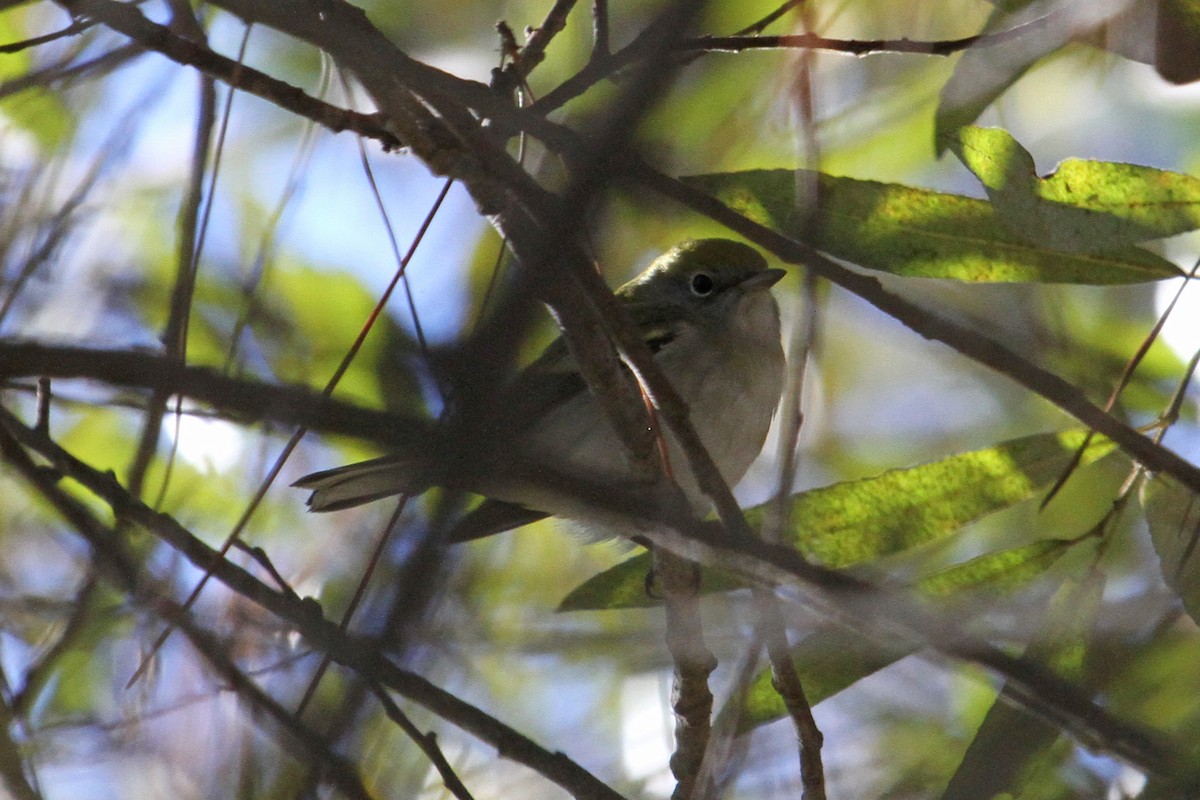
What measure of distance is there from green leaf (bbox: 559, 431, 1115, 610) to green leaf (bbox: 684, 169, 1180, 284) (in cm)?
32

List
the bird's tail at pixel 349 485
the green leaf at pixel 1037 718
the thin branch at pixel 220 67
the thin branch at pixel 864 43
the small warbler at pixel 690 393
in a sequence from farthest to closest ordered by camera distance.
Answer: the small warbler at pixel 690 393 < the bird's tail at pixel 349 485 < the thin branch at pixel 864 43 < the green leaf at pixel 1037 718 < the thin branch at pixel 220 67

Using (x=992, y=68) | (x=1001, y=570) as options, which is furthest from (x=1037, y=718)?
(x=992, y=68)

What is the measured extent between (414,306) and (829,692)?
3.54 ft

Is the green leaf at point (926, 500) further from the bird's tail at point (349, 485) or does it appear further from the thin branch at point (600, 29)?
the bird's tail at point (349, 485)

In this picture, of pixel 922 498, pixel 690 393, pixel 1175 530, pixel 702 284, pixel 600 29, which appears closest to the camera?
pixel 1175 530

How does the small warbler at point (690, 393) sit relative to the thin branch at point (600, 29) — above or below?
above

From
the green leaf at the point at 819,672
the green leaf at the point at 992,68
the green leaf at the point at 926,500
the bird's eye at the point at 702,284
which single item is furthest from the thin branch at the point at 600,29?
the bird's eye at the point at 702,284

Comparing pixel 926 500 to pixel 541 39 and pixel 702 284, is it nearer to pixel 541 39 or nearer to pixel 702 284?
pixel 541 39

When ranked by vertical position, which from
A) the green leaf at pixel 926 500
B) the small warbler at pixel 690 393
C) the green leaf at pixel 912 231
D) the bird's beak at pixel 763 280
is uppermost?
the bird's beak at pixel 763 280

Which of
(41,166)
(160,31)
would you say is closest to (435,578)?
(160,31)

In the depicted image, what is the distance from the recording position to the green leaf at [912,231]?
2.29 m

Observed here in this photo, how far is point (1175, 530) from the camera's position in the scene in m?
2.11

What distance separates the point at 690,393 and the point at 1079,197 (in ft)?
4.55

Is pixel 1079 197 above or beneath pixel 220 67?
beneath
